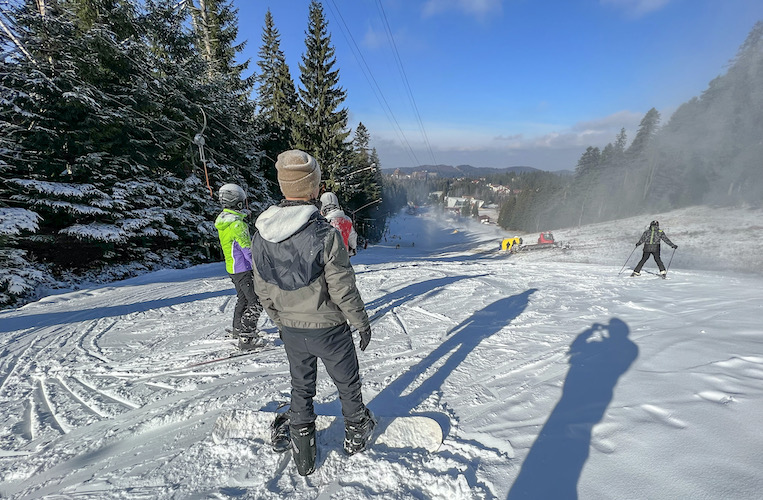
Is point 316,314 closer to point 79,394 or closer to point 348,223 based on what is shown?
point 348,223

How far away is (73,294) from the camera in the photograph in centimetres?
689

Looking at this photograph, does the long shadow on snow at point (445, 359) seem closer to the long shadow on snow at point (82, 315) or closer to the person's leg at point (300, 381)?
the person's leg at point (300, 381)

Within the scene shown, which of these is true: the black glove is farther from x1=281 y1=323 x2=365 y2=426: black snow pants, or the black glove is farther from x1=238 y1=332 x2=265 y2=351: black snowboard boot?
x1=238 y1=332 x2=265 y2=351: black snowboard boot

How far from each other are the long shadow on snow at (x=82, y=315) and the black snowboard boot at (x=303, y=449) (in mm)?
5562

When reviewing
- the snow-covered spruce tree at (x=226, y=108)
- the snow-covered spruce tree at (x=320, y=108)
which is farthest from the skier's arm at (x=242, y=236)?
the snow-covered spruce tree at (x=320, y=108)

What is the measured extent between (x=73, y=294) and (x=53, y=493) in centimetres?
726

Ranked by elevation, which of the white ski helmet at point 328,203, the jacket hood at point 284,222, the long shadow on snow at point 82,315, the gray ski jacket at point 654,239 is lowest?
the long shadow on snow at point 82,315

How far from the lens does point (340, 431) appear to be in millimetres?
2354

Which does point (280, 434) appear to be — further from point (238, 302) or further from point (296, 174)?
point (238, 302)

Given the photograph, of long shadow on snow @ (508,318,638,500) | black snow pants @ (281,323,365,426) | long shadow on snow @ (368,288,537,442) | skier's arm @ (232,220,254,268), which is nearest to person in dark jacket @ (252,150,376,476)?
black snow pants @ (281,323,365,426)

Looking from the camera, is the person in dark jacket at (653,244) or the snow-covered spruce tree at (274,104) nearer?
the person in dark jacket at (653,244)

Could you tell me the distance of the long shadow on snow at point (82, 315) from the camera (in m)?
4.98

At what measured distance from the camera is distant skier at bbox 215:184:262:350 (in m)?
3.72

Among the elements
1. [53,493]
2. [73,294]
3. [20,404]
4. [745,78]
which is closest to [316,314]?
[53,493]
